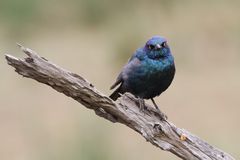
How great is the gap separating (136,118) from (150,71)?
70 centimetres

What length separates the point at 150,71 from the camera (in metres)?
5.98

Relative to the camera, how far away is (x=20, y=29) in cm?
1240

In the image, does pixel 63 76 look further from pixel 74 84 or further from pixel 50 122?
pixel 50 122

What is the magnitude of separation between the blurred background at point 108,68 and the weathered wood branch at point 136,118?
8.79 feet

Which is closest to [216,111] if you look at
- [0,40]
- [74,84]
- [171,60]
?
[0,40]

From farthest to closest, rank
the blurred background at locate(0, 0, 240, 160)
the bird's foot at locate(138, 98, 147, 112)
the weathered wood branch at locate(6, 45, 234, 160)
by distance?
the blurred background at locate(0, 0, 240, 160)
the bird's foot at locate(138, 98, 147, 112)
the weathered wood branch at locate(6, 45, 234, 160)

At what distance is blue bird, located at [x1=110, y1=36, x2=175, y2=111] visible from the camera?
19.6 feet

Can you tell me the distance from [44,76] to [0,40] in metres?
6.86

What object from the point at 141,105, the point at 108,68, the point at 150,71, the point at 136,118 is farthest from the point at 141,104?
the point at 108,68

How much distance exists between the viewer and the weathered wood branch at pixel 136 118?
196 inches

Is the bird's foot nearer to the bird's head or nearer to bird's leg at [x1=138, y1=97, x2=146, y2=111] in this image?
bird's leg at [x1=138, y1=97, x2=146, y2=111]

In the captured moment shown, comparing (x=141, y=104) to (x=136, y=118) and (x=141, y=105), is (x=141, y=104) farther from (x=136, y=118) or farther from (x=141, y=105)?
(x=136, y=118)

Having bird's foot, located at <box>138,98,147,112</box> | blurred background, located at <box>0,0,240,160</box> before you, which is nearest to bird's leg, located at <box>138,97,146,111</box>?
bird's foot, located at <box>138,98,147,112</box>

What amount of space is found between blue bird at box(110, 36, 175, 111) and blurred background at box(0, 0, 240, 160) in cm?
216
